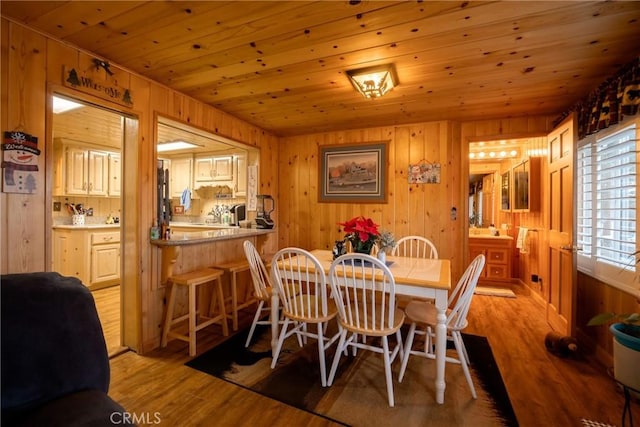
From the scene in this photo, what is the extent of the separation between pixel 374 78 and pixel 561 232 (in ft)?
7.49

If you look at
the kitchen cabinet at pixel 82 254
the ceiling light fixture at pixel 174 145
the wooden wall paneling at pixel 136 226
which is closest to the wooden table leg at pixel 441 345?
the wooden wall paneling at pixel 136 226

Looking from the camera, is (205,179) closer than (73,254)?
No

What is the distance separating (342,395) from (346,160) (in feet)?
8.94

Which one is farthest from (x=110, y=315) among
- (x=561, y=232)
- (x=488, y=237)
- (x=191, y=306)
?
(x=488, y=237)

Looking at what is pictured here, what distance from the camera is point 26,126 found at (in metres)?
1.71

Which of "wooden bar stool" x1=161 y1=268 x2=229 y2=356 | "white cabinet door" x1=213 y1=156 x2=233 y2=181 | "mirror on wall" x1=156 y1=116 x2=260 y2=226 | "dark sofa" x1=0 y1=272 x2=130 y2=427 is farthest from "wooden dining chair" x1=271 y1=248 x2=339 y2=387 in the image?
"white cabinet door" x1=213 y1=156 x2=233 y2=181

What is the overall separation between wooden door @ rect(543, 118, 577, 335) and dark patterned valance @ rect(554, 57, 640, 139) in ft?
0.43

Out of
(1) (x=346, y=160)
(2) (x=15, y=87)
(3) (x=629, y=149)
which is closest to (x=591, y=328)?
(3) (x=629, y=149)

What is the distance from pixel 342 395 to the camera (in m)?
1.90

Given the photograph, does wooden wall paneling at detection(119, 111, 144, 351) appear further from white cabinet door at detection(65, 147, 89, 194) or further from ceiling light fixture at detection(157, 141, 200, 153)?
white cabinet door at detection(65, 147, 89, 194)

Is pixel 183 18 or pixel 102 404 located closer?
pixel 102 404

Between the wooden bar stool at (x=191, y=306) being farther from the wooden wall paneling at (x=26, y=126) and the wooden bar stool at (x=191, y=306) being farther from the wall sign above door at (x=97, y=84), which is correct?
the wall sign above door at (x=97, y=84)

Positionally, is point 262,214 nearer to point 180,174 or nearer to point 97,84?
point 97,84

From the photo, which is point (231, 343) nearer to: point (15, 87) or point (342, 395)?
point (342, 395)
